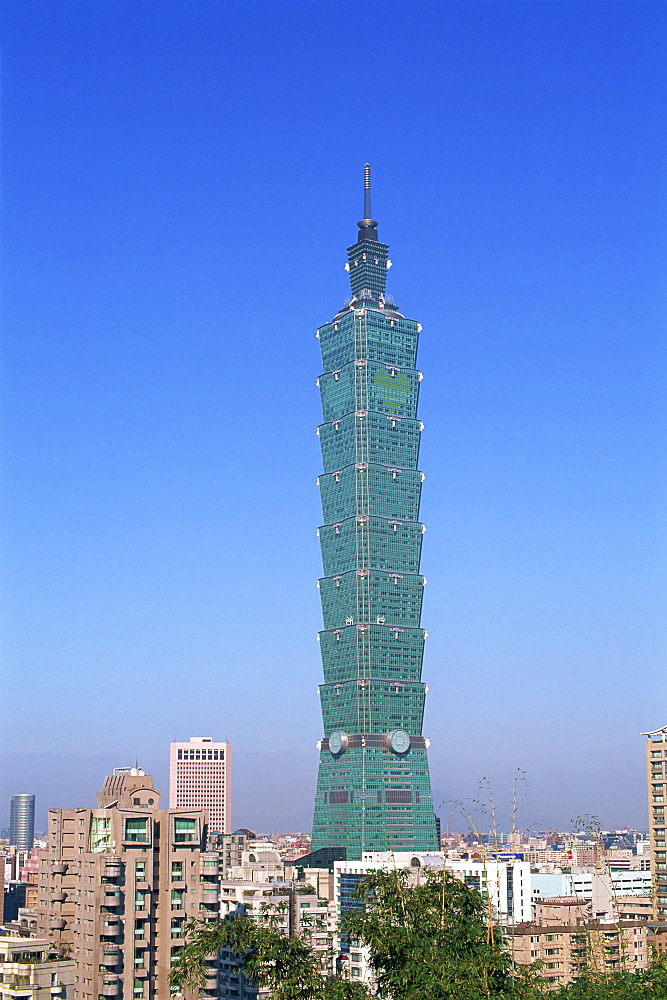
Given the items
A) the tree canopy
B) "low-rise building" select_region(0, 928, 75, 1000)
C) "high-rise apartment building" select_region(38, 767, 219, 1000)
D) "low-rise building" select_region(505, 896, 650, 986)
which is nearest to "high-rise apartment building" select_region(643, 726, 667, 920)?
"low-rise building" select_region(505, 896, 650, 986)

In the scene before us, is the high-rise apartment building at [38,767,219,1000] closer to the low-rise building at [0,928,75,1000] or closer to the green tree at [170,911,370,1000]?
the low-rise building at [0,928,75,1000]

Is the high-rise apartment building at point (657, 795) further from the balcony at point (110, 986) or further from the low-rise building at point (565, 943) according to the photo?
the balcony at point (110, 986)

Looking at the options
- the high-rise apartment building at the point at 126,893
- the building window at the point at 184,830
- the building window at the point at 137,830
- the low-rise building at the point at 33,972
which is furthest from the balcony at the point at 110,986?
the building window at the point at 184,830

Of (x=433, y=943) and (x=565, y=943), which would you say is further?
(x=565, y=943)

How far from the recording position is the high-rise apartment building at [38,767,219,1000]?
9850 cm

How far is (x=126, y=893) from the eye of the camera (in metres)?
101

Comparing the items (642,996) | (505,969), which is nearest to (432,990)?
(505,969)

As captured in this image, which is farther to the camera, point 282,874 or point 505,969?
point 282,874

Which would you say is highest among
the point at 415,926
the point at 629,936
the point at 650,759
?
the point at 650,759

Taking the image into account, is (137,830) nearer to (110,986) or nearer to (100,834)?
(100,834)

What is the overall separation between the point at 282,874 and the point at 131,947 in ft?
259

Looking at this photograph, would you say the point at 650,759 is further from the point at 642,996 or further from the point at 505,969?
the point at 505,969

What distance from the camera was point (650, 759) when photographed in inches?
5586

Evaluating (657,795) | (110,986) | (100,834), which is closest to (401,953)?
(110,986)
